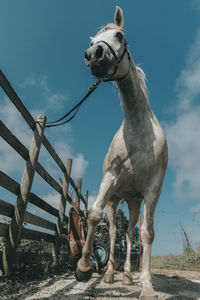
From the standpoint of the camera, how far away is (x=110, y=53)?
239cm

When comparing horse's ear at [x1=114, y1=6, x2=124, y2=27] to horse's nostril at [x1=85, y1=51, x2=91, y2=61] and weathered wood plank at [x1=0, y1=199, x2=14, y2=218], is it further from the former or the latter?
weathered wood plank at [x1=0, y1=199, x2=14, y2=218]

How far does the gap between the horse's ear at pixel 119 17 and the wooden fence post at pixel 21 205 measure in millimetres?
1952

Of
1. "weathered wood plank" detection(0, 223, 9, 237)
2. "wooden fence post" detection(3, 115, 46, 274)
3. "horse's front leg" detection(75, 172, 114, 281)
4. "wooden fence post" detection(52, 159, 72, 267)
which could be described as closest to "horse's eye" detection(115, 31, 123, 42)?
"horse's front leg" detection(75, 172, 114, 281)

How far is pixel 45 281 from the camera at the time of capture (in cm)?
361

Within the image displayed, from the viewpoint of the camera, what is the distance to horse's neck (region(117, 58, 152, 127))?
9.36 feet

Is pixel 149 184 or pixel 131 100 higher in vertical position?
pixel 131 100

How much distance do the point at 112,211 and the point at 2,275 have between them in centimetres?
188

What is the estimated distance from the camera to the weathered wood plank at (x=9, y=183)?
2.94 metres

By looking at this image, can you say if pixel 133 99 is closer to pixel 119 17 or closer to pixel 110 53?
pixel 110 53

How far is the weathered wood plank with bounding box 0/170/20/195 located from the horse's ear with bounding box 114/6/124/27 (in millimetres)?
2303

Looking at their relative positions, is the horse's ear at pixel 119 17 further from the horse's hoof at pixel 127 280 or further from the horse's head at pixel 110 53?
the horse's hoof at pixel 127 280

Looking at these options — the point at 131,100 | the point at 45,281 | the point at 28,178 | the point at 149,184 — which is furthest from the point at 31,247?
the point at 131,100

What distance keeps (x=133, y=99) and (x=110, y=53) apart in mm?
701

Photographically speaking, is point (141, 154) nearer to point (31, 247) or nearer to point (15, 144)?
point (15, 144)
